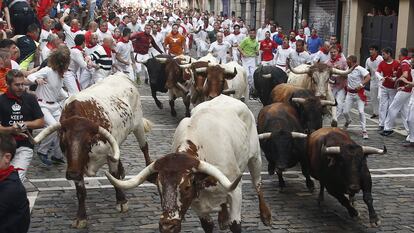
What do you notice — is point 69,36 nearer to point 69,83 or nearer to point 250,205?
point 69,83

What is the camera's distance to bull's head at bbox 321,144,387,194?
299 inches

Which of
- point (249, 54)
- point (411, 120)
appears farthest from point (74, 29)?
point (411, 120)

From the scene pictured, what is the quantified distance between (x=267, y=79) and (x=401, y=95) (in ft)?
10.2

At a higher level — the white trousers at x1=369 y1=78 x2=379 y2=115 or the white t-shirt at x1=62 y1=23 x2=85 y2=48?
the white t-shirt at x1=62 y1=23 x2=85 y2=48

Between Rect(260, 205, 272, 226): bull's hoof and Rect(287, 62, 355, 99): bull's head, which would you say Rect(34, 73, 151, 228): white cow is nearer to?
Rect(260, 205, 272, 226): bull's hoof

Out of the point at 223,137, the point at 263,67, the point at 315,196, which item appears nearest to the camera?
the point at 223,137

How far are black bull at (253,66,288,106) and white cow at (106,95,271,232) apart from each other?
675 centimetres

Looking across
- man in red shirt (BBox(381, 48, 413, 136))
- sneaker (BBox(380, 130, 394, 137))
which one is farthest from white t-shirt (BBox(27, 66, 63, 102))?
sneaker (BBox(380, 130, 394, 137))

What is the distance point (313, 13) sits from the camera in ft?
93.1

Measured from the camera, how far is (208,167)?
5.54m

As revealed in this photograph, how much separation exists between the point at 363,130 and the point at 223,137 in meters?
7.72

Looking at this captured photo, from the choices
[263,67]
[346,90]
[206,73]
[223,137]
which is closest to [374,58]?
[346,90]

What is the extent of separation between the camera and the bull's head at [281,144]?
8.84 metres

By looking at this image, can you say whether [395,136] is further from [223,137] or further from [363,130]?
[223,137]
